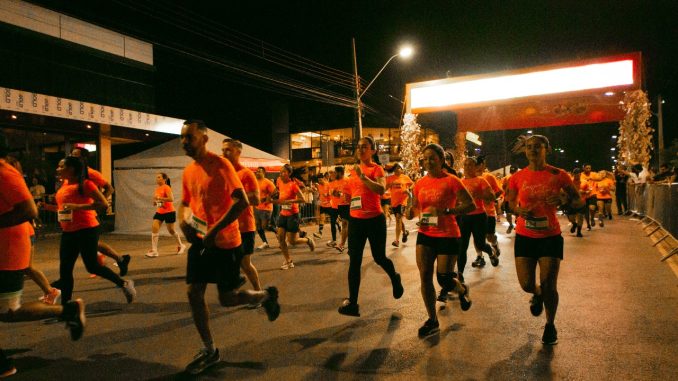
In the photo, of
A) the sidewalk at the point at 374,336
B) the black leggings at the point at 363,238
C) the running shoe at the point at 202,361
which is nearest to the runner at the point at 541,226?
the sidewalk at the point at 374,336

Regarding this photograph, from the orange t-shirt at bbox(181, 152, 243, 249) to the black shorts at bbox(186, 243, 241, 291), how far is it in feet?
0.26

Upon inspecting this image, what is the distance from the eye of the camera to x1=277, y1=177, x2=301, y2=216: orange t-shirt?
8727 millimetres

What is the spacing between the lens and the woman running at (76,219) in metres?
5.32

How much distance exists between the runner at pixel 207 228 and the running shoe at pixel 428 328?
1.75 metres

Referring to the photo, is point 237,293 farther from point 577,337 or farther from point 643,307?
point 643,307

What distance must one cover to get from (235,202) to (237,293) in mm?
781

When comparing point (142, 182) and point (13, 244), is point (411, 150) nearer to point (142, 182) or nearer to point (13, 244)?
point (142, 182)

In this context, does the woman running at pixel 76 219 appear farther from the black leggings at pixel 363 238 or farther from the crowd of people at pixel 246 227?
the black leggings at pixel 363 238

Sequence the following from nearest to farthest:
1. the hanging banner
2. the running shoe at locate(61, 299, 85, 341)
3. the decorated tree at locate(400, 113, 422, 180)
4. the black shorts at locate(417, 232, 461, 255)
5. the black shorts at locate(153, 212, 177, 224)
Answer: the running shoe at locate(61, 299, 85, 341)
the black shorts at locate(417, 232, 461, 255)
the black shorts at locate(153, 212, 177, 224)
the hanging banner
the decorated tree at locate(400, 113, 422, 180)

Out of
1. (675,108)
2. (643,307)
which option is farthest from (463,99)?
(675,108)

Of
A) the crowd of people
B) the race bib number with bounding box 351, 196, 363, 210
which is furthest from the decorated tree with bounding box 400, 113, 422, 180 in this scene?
the race bib number with bounding box 351, 196, 363, 210

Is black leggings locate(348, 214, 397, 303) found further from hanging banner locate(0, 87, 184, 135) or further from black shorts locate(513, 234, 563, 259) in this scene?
hanging banner locate(0, 87, 184, 135)

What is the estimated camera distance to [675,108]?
49750mm

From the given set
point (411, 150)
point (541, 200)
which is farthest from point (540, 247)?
point (411, 150)
